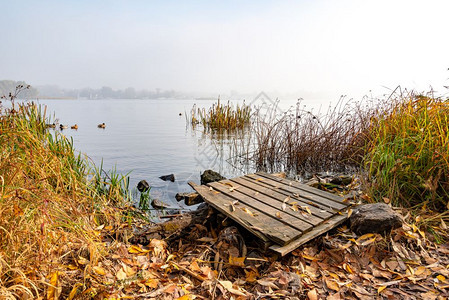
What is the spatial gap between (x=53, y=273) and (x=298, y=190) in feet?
9.69

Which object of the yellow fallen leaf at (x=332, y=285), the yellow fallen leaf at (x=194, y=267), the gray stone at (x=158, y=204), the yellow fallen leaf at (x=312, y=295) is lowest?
the gray stone at (x=158, y=204)

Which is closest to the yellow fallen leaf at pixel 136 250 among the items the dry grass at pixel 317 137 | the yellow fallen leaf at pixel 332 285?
the yellow fallen leaf at pixel 332 285

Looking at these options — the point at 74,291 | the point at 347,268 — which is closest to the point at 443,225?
the point at 347,268

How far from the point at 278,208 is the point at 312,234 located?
59 cm

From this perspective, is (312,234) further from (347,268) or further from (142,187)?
(142,187)

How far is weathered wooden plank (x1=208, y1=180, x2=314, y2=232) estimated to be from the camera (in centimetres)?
280

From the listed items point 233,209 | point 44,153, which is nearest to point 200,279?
point 233,209

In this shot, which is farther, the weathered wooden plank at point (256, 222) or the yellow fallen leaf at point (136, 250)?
the yellow fallen leaf at point (136, 250)

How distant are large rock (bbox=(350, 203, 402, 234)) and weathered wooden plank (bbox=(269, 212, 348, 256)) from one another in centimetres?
15

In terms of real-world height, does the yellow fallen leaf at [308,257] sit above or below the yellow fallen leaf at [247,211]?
below

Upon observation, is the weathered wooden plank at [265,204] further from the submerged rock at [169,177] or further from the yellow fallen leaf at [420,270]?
the submerged rock at [169,177]

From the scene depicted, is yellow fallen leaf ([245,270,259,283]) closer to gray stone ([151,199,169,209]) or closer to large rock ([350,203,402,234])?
large rock ([350,203,402,234])

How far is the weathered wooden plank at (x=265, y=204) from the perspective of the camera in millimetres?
2797

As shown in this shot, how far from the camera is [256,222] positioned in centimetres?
282
